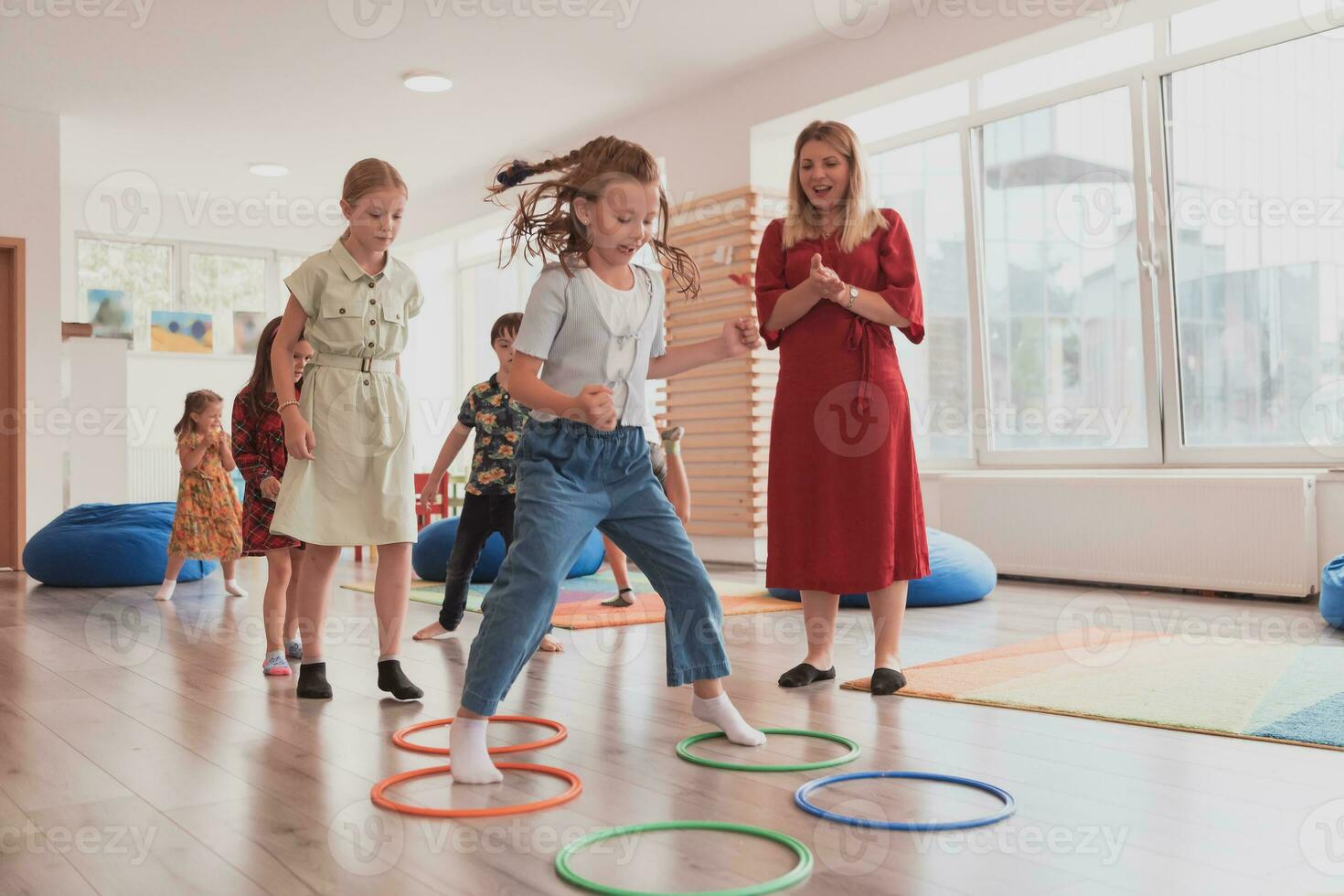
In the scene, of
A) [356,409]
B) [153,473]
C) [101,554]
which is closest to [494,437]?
[356,409]

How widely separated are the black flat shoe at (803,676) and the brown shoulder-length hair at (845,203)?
103cm

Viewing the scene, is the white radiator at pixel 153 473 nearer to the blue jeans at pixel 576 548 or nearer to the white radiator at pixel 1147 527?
the white radiator at pixel 1147 527

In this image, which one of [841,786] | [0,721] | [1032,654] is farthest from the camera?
[1032,654]

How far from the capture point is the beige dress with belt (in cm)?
269

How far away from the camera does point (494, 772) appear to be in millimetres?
1997

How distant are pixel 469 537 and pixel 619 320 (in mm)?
1808

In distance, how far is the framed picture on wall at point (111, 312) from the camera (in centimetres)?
995

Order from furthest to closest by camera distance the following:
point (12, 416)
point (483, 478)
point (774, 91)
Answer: point (12, 416) < point (774, 91) < point (483, 478)

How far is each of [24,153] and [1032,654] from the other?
6.60 m

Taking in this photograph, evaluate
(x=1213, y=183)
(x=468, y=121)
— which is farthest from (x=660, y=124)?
(x=1213, y=183)

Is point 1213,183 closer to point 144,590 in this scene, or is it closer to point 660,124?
point 660,124

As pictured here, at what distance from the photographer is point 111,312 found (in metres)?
10.0

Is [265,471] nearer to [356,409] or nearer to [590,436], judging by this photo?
[356,409]

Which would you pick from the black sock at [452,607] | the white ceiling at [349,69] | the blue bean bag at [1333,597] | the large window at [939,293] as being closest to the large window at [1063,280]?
the large window at [939,293]
